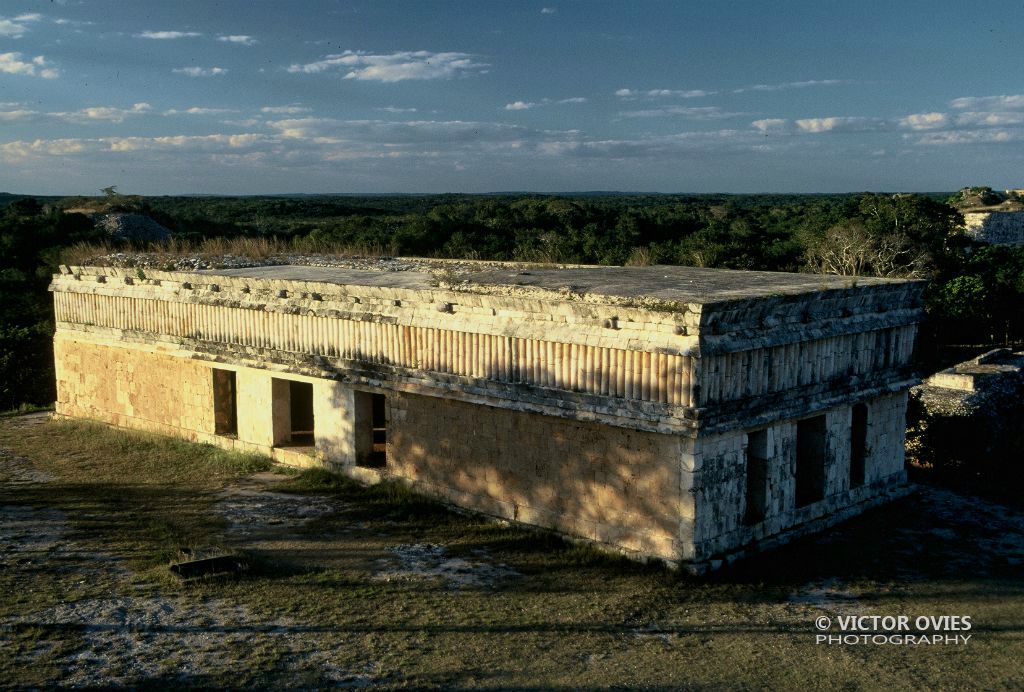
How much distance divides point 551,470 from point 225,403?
641 centimetres

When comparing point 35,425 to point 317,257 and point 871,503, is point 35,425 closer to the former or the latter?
point 317,257

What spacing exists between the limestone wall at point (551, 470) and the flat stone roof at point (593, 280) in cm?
144

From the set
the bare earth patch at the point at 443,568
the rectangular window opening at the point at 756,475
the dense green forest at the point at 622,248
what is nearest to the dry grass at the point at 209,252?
the dense green forest at the point at 622,248

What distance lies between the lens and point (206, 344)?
1435 cm

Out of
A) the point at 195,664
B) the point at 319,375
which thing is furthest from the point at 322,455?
the point at 195,664

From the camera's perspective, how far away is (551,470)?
10.6 m

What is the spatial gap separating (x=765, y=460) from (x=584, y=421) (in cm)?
203

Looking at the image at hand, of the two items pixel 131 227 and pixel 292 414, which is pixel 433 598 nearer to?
pixel 292 414

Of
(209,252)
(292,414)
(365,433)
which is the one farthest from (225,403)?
(209,252)

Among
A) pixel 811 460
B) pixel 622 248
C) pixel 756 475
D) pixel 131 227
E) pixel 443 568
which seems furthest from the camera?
pixel 622 248

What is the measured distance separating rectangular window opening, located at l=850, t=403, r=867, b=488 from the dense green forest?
5.82 metres

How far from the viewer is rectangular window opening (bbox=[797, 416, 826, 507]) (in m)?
11.3

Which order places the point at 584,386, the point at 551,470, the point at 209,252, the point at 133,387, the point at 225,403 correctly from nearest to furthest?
the point at 584,386 < the point at 551,470 < the point at 225,403 < the point at 133,387 < the point at 209,252

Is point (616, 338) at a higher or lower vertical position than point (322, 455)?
higher
